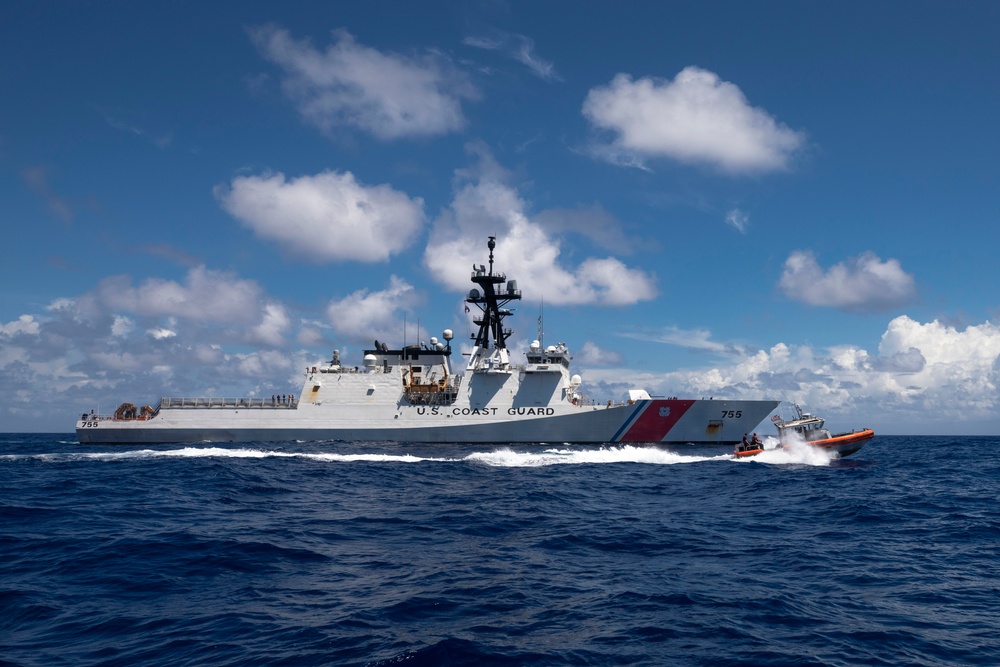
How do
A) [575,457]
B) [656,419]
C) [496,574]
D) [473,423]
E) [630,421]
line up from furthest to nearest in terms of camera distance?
[473,423]
[656,419]
[630,421]
[575,457]
[496,574]

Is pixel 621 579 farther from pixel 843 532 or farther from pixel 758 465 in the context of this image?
pixel 758 465

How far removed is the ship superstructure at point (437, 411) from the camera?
36562 mm

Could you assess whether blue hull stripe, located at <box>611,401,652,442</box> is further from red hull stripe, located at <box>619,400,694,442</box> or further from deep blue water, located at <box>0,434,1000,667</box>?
deep blue water, located at <box>0,434,1000,667</box>

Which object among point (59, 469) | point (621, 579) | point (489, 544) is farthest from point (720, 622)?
point (59, 469)

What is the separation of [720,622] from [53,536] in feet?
39.2

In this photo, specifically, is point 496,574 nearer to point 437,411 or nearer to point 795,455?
point 795,455

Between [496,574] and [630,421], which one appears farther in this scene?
[630,421]

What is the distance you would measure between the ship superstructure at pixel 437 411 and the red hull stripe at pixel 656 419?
0.06m

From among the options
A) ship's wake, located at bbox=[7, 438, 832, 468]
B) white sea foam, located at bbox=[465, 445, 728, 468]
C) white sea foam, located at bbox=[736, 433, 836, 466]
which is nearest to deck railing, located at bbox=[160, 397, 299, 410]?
ship's wake, located at bbox=[7, 438, 832, 468]

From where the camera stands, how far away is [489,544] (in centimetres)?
1120

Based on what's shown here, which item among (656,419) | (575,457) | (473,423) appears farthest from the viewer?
(473,423)

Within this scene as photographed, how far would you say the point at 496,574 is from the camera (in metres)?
9.21

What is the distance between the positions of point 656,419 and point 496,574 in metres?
28.8

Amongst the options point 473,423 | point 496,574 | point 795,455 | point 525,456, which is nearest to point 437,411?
point 473,423
